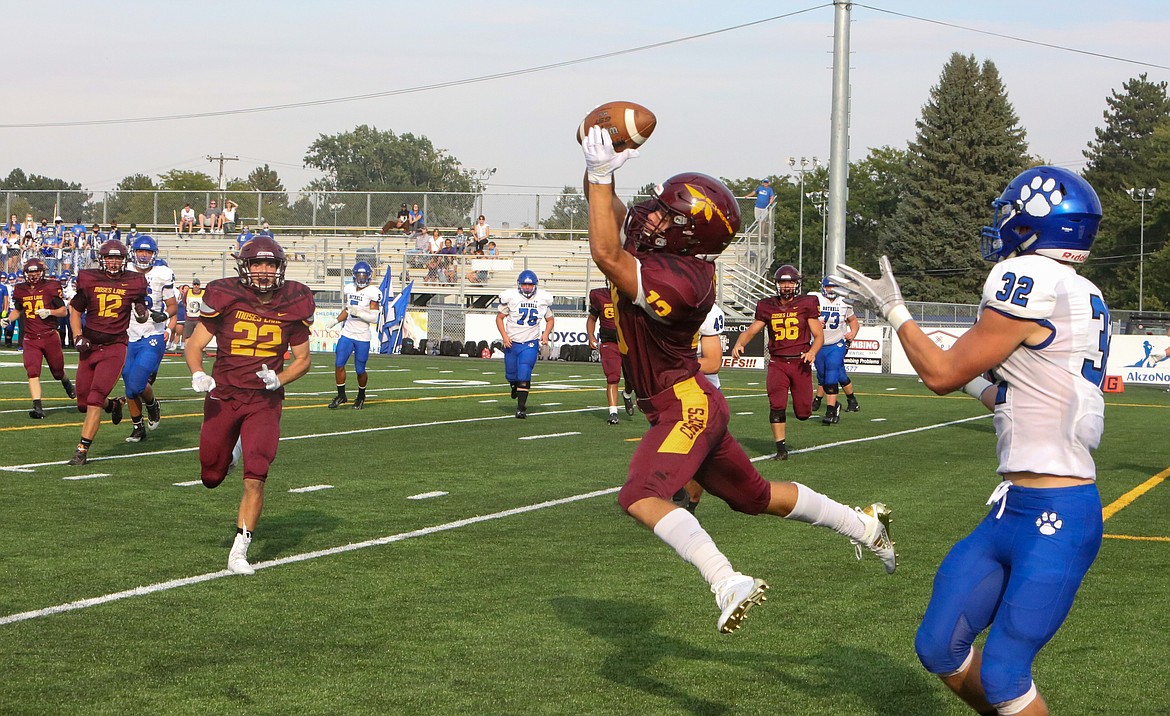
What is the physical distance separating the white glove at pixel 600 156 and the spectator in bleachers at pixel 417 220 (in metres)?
37.8

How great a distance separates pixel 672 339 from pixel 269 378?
3.49 meters

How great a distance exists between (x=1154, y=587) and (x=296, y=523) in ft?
17.3

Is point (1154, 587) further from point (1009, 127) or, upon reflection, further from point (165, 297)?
point (1009, 127)

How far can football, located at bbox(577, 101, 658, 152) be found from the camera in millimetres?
4453

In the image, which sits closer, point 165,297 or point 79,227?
point 165,297

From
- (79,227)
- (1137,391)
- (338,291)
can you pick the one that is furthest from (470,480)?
(79,227)

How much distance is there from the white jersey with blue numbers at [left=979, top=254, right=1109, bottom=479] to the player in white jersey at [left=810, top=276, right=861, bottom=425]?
45.5 ft

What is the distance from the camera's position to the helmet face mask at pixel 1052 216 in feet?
12.6

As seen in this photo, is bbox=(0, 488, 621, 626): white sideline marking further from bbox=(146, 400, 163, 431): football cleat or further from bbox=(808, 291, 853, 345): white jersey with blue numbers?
bbox=(808, 291, 853, 345): white jersey with blue numbers

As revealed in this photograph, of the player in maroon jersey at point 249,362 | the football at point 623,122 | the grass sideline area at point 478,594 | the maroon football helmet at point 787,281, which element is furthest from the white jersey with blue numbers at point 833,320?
the football at point 623,122

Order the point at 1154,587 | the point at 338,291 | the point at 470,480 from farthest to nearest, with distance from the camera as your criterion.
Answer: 1. the point at 338,291
2. the point at 470,480
3. the point at 1154,587

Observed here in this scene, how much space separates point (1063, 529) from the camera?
3695 mm

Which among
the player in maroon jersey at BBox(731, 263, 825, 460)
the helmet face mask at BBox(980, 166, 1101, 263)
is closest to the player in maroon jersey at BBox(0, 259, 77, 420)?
the player in maroon jersey at BBox(731, 263, 825, 460)

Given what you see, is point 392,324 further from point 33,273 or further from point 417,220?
point 33,273
